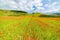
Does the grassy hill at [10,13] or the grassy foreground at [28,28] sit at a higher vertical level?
the grassy hill at [10,13]

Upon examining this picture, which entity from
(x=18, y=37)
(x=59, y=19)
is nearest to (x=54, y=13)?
(x=59, y=19)

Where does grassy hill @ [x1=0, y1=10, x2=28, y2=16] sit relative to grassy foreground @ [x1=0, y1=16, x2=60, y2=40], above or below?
above

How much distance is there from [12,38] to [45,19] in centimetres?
80

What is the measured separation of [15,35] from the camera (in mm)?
3070

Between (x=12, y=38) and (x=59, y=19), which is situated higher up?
(x=59, y=19)

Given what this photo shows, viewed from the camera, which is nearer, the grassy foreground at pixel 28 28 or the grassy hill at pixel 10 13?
the grassy foreground at pixel 28 28

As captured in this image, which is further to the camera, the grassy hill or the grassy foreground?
the grassy hill

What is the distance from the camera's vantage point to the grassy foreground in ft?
10.1

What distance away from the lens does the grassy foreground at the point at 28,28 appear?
121 inches

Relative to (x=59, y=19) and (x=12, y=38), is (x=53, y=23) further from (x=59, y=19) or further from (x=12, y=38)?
(x=12, y=38)

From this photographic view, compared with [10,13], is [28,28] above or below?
below

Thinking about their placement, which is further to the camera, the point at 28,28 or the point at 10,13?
the point at 10,13

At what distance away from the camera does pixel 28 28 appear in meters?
3.21

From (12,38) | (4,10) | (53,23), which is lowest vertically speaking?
(12,38)
